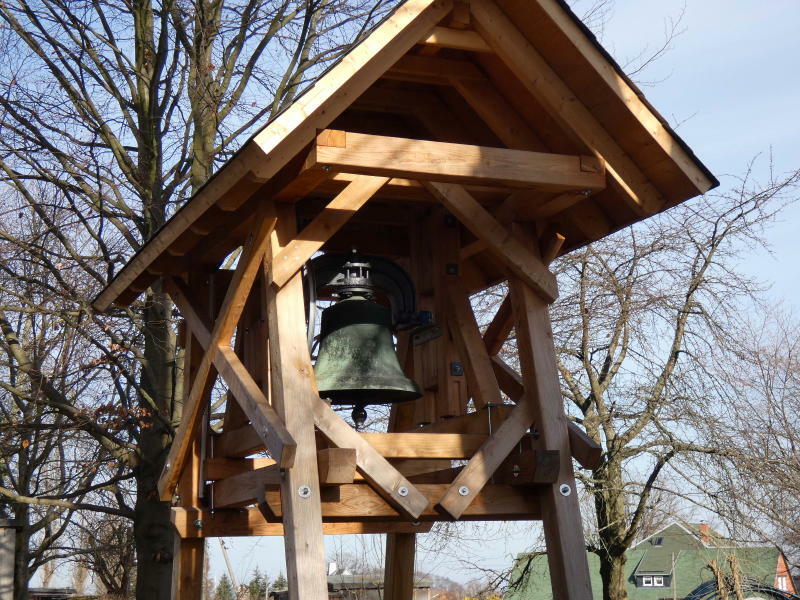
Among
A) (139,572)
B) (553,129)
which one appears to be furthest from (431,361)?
(139,572)

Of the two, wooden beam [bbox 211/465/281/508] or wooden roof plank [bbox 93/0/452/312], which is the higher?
wooden roof plank [bbox 93/0/452/312]

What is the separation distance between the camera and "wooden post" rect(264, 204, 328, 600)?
467cm

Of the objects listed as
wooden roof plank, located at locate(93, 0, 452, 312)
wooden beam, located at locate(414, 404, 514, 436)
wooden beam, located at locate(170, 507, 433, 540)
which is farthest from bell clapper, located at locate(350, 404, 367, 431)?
wooden roof plank, located at locate(93, 0, 452, 312)

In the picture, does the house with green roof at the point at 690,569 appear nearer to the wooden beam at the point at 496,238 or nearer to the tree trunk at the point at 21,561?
the wooden beam at the point at 496,238

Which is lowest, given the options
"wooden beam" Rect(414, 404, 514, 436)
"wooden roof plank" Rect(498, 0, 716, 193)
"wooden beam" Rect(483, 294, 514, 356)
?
"wooden beam" Rect(414, 404, 514, 436)

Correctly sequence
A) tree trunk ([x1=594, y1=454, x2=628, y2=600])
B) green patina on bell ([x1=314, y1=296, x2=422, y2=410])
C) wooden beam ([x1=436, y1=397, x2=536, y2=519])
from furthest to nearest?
tree trunk ([x1=594, y1=454, x2=628, y2=600]), green patina on bell ([x1=314, y1=296, x2=422, y2=410]), wooden beam ([x1=436, y1=397, x2=536, y2=519])

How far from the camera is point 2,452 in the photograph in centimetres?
1023

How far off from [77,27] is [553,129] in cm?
728

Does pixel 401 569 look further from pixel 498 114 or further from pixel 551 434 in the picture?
pixel 498 114

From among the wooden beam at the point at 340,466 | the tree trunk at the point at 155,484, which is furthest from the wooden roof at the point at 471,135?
the tree trunk at the point at 155,484

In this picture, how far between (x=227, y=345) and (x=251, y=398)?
0.67 m

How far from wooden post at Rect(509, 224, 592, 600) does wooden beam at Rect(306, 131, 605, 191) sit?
68 centimetres

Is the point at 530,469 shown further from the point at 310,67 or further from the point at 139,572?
the point at 310,67

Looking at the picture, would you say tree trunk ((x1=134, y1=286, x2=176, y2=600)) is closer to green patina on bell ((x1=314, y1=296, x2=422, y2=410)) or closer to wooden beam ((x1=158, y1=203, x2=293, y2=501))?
wooden beam ((x1=158, y1=203, x2=293, y2=501))
